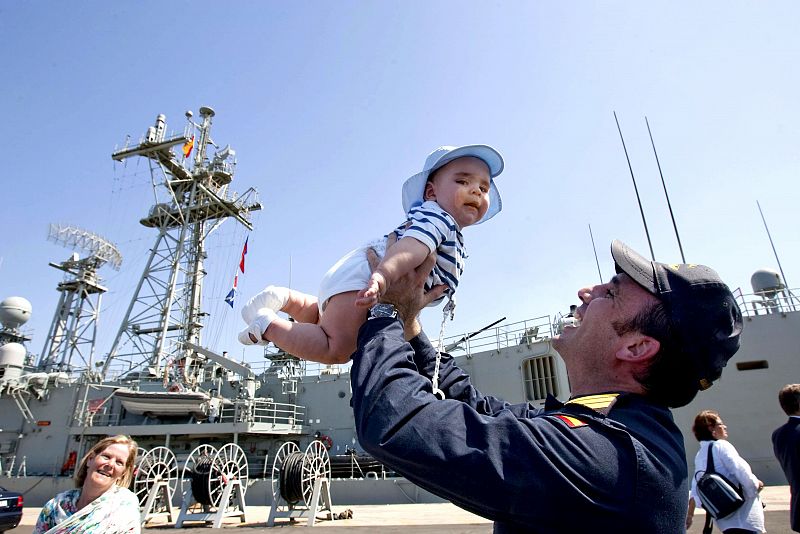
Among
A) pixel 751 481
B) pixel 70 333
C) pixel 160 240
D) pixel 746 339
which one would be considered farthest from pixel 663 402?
pixel 70 333

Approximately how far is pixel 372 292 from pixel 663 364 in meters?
0.89

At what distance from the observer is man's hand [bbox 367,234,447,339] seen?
1589 mm

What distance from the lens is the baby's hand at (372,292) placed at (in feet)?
4.76

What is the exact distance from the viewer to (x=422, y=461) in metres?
1.09

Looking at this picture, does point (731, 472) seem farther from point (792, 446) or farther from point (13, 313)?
point (13, 313)

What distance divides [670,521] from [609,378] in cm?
43

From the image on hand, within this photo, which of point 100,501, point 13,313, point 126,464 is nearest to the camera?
point 100,501

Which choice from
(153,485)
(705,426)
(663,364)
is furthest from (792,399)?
(153,485)

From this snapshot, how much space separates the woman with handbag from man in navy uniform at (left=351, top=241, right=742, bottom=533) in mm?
2493

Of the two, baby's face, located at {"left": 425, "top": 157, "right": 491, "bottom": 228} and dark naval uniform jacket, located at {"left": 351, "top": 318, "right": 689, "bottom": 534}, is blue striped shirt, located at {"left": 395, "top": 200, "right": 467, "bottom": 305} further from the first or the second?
dark naval uniform jacket, located at {"left": 351, "top": 318, "right": 689, "bottom": 534}

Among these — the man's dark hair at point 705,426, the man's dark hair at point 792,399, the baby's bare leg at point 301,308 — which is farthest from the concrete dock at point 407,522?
the baby's bare leg at point 301,308

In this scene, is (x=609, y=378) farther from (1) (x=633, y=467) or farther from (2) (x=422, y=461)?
(2) (x=422, y=461)

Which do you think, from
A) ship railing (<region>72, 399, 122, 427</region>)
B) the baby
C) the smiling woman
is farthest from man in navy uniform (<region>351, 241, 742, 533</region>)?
ship railing (<region>72, 399, 122, 427</region>)

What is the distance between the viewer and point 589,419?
124 centimetres
